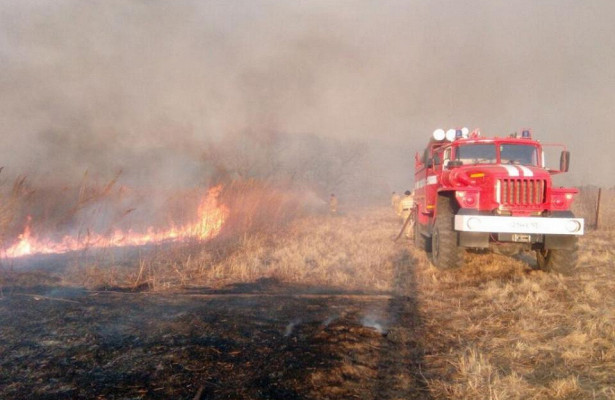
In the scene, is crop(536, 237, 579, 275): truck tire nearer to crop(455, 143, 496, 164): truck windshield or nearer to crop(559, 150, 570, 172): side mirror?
crop(559, 150, 570, 172): side mirror

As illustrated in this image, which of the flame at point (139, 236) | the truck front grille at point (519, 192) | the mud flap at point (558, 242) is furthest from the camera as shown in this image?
the flame at point (139, 236)

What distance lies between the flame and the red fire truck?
4706 mm

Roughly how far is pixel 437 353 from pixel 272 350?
1.43 metres

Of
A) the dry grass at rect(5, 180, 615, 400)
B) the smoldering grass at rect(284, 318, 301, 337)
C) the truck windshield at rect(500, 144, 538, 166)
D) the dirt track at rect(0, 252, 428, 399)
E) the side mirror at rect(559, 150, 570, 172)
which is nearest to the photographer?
the dirt track at rect(0, 252, 428, 399)

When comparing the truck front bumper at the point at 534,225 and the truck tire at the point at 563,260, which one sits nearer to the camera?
the truck front bumper at the point at 534,225

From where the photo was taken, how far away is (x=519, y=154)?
308 inches

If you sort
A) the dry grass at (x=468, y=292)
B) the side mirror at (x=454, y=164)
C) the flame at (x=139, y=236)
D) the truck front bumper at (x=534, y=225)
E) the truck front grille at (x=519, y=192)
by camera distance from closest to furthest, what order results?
the dry grass at (x=468, y=292) → the truck front bumper at (x=534, y=225) → the truck front grille at (x=519, y=192) → the side mirror at (x=454, y=164) → the flame at (x=139, y=236)

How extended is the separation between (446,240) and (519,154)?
2.20 meters

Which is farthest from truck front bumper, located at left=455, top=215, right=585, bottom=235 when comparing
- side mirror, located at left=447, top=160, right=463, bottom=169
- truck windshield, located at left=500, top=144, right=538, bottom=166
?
truck windshield, located at left=500, top=144, right=538, bottom=166

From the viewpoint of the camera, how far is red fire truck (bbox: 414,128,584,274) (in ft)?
21.2

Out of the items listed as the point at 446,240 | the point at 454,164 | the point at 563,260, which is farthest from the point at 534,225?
the point at 454,164

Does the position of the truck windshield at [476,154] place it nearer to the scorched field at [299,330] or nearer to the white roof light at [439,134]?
the white roof light at [439,134]

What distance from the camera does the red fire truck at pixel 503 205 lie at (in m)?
6.45

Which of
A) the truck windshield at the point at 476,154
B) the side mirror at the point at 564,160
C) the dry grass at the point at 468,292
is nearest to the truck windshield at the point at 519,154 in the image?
the truck windshield at the point at 476,154
